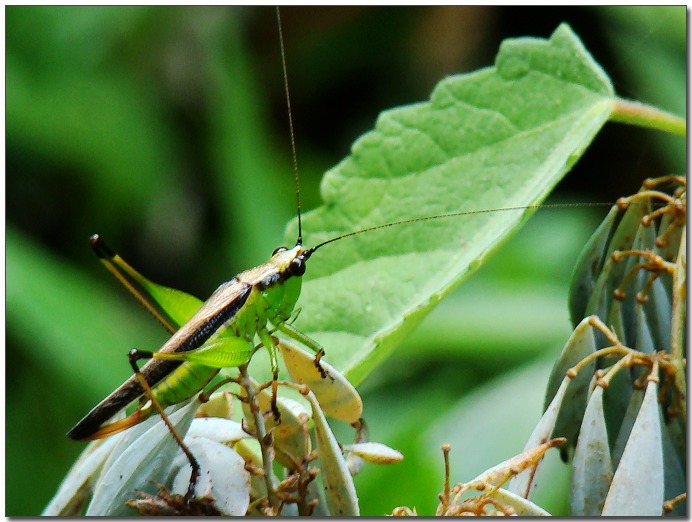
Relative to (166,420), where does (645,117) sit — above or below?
above

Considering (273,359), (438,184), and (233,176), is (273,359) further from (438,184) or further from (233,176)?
(233,176)

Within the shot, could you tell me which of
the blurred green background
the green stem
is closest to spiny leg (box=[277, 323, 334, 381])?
the blurred green background

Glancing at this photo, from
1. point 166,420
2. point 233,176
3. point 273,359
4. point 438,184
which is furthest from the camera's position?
point 233,176

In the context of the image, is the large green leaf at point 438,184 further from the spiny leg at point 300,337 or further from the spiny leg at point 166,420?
the spiny leg at point 166,420

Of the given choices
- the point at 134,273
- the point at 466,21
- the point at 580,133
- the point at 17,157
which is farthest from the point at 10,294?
the point at 580,133

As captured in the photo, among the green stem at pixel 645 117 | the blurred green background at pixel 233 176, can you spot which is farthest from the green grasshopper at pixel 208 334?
the blurred green background at pixel 233 176

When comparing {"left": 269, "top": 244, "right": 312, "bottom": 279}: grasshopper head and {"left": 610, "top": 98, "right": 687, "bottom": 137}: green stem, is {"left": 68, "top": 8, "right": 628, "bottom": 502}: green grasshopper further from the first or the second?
{"left": 610, "top": 98, "right": 687, "bottom": 137}: green stem

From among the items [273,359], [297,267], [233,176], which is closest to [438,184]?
[297,267]
